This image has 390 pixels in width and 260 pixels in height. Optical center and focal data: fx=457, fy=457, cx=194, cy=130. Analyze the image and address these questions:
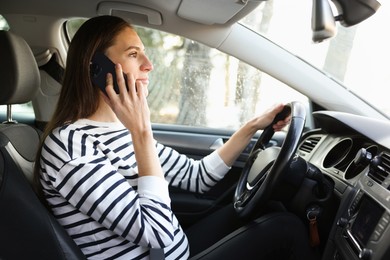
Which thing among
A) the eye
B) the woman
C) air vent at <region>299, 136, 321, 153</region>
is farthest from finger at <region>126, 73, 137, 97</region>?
air vent at <region>299, 136, 321, 153</region>

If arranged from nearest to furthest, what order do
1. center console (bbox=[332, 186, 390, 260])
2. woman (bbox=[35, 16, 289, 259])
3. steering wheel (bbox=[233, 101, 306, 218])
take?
1. center console (bbox=[332, 186, 390, 260])
2. woman (bbox=[35, 16, 289, 259])
3. steering wheel (bbox=[233, 101, 306, 218])

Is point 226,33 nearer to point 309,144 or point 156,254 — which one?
point 309,144

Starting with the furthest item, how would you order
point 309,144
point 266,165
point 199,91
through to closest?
point 199,91, point 309,144, point 266,165

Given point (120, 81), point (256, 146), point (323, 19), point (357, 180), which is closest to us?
point (323, 19)

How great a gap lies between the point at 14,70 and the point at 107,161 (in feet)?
1.70

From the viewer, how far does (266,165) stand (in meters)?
1.50

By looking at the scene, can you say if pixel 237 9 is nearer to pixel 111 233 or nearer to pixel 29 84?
pixel 29 84

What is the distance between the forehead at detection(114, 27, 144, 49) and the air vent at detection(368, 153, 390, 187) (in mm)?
779

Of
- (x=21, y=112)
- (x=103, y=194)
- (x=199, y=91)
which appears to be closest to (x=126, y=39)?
(x=103, y=194)

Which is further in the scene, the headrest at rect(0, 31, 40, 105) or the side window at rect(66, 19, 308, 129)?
the side window at rect(66, 19, 308, 129)

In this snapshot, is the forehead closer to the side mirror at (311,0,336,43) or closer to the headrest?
the headrest

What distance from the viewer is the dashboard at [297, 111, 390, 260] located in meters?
1.14

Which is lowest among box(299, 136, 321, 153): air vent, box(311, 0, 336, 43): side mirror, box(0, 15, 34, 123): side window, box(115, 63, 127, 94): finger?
box(0, 15, 34, 123): side window

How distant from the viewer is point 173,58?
258cm
